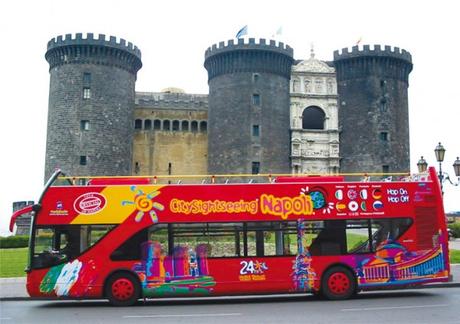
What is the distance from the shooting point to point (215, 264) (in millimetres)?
14227

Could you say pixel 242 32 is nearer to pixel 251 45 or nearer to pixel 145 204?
pixel 251 45

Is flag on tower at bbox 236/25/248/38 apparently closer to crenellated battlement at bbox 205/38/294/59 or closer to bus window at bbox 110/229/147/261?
crenellated battlement at bbox 205/38/294/59

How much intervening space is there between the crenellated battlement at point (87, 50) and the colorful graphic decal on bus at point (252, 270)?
112 ft

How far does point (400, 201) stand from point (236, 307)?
214 inches

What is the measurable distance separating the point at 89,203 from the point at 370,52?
38.1m

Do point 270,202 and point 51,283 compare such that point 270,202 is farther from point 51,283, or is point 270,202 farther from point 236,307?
point 51,283

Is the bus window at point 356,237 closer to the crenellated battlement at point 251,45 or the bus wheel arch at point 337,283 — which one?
the bus wheel arch at point 337,283

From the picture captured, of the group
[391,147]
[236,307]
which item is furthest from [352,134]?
[236,307]

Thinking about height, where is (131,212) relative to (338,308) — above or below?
above

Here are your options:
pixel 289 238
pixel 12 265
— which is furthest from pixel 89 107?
pixel 289 238

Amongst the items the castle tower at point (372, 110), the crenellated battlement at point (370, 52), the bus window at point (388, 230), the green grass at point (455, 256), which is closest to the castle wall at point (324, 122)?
the castle tower at point (372, 110)

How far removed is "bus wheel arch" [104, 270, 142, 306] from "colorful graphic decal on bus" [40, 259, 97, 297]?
446 millimetres

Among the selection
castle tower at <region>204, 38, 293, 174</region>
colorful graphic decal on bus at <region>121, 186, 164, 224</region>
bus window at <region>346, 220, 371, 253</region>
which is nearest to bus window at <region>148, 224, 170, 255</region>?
colorful graphic decal on bus at <region>121, 186, 164, 224</region>

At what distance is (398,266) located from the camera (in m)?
14.7
